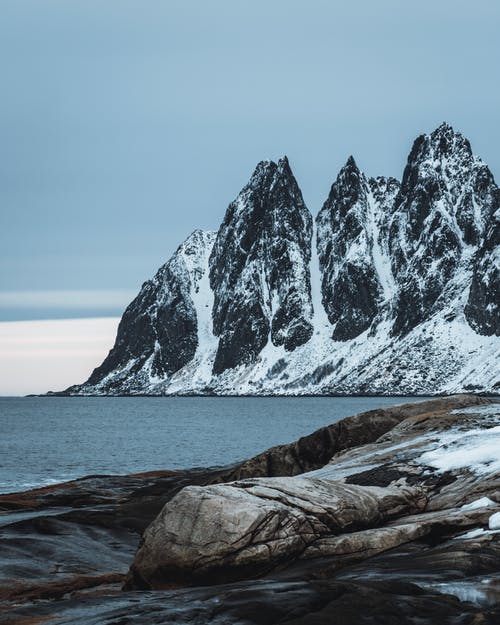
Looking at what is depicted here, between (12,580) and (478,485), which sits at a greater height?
(478,485)

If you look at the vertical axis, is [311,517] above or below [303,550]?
above

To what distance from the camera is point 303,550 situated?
57.4 ft

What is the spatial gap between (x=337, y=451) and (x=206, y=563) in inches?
673

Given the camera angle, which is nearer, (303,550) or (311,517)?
(303,550)

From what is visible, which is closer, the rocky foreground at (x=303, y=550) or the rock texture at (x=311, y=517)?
the rocky foreground at (x=303, y=550)

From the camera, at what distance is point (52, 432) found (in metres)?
130

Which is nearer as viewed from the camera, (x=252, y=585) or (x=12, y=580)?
(x=252, y=585)

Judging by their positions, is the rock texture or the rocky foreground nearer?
the rocky foreground

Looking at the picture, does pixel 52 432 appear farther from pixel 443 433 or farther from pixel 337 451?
pixel 443 433

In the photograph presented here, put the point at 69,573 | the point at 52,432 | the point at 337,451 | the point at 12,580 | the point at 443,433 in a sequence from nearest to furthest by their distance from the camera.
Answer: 1. the point at 12,580
2. the point at 69,573
3. the point at 443,433
4. the point at 337,451
5. the point at 52,432

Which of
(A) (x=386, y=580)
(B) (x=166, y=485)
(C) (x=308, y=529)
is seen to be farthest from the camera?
(B) (x=166, y=485)

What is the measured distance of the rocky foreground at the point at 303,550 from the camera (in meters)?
13.1

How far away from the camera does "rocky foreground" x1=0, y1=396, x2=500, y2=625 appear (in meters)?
13.1

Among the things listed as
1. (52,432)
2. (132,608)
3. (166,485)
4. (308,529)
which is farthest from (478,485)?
(52,432)
